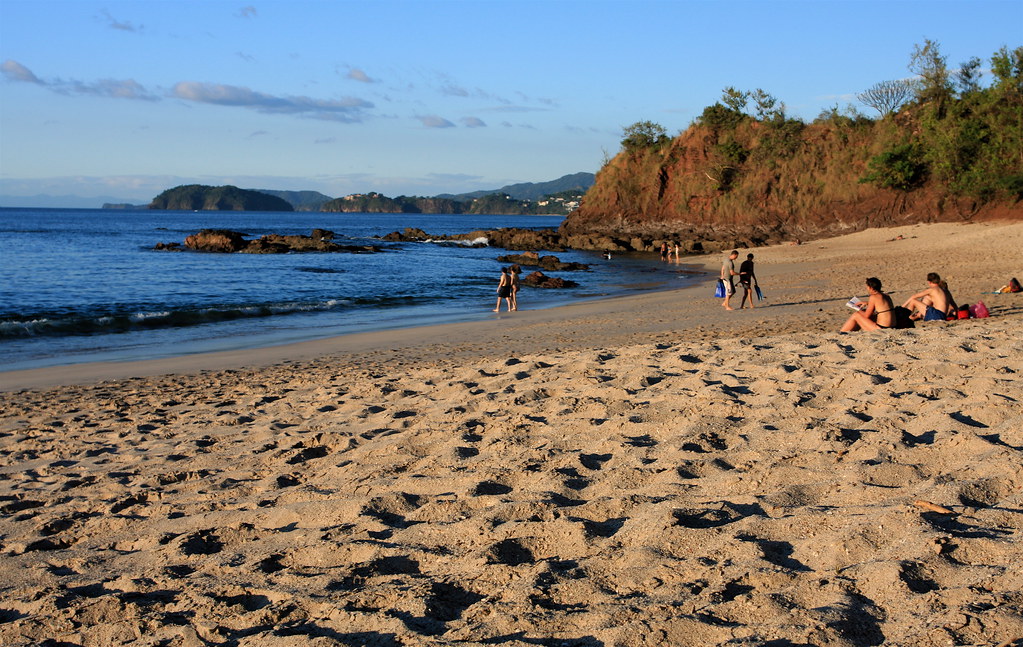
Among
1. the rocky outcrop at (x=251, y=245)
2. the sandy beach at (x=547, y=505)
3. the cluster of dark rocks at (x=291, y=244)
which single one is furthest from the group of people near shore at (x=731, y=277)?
the rocky outcrop at (x=251, y=245)

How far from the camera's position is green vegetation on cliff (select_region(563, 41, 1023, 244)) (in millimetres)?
40250

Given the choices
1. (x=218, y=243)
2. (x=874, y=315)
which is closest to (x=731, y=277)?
(x=874, y=315)

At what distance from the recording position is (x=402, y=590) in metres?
3.33

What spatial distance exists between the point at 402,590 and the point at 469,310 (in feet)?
56.0

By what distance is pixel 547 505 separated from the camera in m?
4.28

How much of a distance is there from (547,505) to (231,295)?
2233 centimetres

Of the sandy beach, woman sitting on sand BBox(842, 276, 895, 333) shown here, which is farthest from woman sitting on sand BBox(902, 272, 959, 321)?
the sandy beach

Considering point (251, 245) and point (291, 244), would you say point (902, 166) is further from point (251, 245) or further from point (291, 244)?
point (251, 245)

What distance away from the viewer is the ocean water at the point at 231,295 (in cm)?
1504

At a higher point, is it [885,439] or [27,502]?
[885,439]

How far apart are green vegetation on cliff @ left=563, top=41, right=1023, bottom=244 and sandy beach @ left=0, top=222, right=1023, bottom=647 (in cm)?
3842

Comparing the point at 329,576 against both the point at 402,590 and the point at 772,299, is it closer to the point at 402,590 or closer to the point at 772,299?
the point at 402,590

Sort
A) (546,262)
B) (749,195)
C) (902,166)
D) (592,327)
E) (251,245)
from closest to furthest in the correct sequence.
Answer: (592,327), (546,262), (902,166), (251,245), (749,195)

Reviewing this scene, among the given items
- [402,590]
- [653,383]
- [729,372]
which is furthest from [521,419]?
[402,590]
